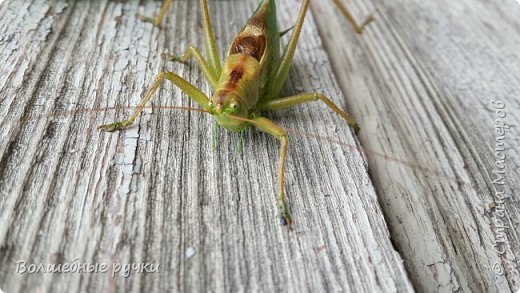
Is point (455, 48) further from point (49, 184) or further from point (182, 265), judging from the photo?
point (49, 184)

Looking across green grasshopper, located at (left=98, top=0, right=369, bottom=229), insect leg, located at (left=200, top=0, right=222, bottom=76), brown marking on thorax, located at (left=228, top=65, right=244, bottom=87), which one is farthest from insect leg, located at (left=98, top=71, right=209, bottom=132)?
insect leg, located at (left=200, top=0, right=222, bottom=76)

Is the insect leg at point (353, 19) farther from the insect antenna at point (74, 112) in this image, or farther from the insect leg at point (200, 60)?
the insect antenna at point (74, 112)

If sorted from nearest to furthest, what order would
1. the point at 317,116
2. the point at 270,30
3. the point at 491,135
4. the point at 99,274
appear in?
the point at 99,274 → the point at 491,135 → the point at 317,116 → the point at 270,30

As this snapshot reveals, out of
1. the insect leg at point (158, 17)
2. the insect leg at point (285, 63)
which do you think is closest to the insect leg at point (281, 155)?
the insect leg at point (285, 63)

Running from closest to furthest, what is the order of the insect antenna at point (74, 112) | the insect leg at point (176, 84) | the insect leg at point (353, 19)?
the insect antenna at point (74, 112)
the insect leg at point (176, 84)
the insect leg at point (353, 19)

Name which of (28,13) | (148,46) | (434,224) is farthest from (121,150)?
(434,224)

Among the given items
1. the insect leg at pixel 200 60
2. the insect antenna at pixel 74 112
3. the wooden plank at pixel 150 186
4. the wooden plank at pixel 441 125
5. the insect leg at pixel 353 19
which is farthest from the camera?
the insect leg at pixel 353 19

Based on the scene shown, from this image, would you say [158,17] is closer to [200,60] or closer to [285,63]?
[200,60]

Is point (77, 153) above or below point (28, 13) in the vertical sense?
below
